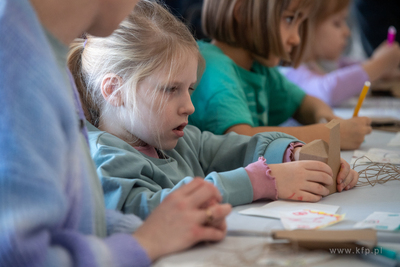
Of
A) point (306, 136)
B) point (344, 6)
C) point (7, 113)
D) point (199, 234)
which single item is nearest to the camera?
point (7, 113)

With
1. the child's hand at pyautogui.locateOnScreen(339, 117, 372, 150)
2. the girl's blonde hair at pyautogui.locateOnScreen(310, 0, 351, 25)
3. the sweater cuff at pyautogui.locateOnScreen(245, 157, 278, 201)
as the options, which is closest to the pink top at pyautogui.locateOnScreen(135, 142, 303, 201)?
the sweater cuff at pyautogui.locateOnScreen(245, 157, 278, 201)

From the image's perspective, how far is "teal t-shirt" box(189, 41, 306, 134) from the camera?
1.14 metres

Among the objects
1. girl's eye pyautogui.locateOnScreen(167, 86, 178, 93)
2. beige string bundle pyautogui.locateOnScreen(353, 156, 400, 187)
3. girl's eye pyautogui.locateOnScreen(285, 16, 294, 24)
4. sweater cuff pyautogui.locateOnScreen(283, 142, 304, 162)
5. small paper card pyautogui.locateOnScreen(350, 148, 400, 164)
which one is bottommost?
small paper card pyautogui.locateOnScreen(350, 148, 400, 164)

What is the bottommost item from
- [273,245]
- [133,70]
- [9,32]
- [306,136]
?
[306,136]

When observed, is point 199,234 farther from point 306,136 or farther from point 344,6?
point 344,6

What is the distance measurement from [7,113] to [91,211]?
158 millimetres

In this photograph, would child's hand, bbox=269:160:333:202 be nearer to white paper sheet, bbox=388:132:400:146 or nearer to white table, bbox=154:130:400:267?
white table, bbox=154:130:400:267

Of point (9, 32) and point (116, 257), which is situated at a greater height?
point (9, 32)

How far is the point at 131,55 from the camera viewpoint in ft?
2.60

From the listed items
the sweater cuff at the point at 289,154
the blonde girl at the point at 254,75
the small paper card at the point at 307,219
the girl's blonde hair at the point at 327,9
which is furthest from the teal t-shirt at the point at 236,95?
the girl's blonde hair at the point at 327,9

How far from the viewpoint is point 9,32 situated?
406 mm

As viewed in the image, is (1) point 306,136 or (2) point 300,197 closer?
(2) point 300,197

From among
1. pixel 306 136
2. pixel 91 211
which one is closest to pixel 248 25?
pixel 306 136

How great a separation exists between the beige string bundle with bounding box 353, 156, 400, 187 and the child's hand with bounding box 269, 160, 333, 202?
0.44ft
